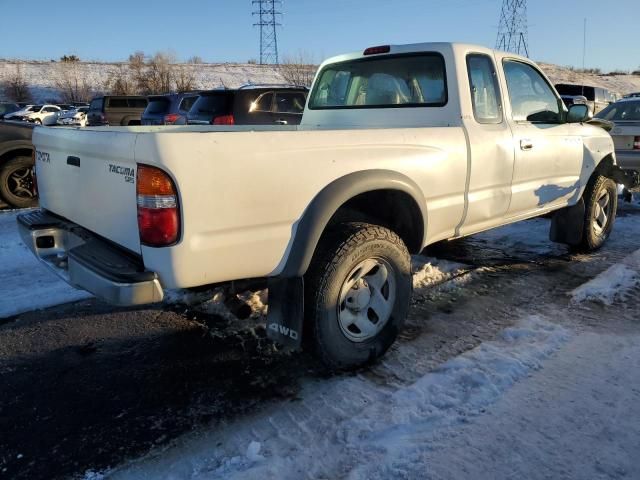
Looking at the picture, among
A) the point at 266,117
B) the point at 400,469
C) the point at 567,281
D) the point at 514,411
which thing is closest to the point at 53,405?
the point at 400,469

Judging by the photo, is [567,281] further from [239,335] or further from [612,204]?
[239,335]

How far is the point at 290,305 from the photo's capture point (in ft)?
9.43

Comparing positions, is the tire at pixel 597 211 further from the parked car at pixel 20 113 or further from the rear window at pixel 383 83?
the parked car at pixel 20 113

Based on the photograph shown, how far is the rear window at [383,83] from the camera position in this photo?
4098 mm

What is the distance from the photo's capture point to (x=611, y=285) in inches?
181

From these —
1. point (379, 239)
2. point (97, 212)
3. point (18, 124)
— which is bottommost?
point (379, 239)

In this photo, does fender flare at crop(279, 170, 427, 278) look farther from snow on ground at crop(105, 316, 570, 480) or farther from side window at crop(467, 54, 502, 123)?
side window at crop(467, 54, 502, 123)

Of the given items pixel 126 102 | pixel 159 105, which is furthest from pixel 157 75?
pixel 159 105

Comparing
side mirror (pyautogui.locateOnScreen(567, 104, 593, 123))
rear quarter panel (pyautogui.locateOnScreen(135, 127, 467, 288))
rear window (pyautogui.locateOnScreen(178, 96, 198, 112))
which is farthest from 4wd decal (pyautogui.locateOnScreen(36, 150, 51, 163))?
rear window (pyautogui.locateOnScreen(178, 96, 198, 112))

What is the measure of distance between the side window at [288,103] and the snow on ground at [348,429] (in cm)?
844

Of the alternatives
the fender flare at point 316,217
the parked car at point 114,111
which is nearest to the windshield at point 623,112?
the fender flare at point 316,217

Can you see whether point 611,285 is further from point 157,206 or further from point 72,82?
point 72,82

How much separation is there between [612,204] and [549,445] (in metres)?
4.33

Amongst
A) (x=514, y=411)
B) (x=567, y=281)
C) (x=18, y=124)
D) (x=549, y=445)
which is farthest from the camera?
(x=18, y=124)
